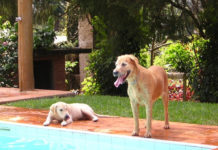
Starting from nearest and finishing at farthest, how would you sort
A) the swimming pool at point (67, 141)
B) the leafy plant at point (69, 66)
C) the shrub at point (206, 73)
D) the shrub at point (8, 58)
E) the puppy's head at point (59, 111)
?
the swimming pool at point (67, 141) → the puppy's head at point (59, 111) → the shrub at point (206, 73) → the shrub at point (8, 58) → the leafy plant at point (69, 66)

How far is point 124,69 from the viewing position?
4.76 m

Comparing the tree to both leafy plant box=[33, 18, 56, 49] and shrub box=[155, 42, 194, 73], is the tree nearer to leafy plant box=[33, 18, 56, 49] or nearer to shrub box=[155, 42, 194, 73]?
leafy plant box=[33, 18, 56, 49]

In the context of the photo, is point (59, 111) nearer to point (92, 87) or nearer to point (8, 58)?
point (92, 87)

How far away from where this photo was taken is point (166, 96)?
221 inches

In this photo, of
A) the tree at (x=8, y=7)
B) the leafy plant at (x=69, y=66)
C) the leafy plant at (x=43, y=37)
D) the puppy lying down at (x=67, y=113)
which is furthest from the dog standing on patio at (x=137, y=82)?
the leafy plant at (x=69, y=66)

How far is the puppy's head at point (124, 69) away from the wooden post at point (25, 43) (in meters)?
5.93

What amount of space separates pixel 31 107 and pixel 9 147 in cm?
239

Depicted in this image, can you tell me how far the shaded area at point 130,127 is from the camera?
4914 mm

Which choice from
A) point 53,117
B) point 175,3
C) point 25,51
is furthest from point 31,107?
point 175,3

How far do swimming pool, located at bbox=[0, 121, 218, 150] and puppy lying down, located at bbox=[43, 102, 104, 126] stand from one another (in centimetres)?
32

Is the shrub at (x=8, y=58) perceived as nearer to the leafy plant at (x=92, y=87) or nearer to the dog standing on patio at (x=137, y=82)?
the leafy plant at (x=92, y=87)

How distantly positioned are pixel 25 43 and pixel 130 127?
5.48 metres

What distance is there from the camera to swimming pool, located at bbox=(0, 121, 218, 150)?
15.4ft

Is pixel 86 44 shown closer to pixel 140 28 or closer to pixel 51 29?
pixel 51 29
